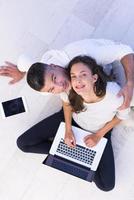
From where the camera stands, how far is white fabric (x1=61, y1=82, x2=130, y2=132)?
160cm

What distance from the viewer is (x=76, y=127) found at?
6.03 ft

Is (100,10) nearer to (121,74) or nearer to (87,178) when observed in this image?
(121,74)

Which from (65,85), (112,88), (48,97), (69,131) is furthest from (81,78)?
(48,97)

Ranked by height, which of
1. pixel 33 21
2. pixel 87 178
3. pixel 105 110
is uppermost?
pixel 33 21

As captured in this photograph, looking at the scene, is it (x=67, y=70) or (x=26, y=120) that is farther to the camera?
(x=26, y=120)

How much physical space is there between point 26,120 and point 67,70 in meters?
0.57

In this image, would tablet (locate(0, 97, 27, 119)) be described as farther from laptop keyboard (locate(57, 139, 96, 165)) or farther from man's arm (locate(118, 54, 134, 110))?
man's arm (locate(118, 54, 134, 110))

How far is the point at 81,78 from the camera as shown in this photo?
143 centimetres

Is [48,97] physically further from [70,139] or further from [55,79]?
[55,79]

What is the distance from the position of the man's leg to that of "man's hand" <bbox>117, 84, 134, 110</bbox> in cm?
39

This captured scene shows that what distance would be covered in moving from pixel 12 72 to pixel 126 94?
2.26 feet

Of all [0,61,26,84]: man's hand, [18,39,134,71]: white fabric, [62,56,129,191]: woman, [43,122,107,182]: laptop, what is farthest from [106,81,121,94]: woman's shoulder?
[0,61,26,84]: man's hand

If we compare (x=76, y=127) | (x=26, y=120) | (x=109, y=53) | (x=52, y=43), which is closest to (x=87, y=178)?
(x=76, y=127)

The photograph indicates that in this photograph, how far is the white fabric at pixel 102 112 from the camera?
5.24 ft
